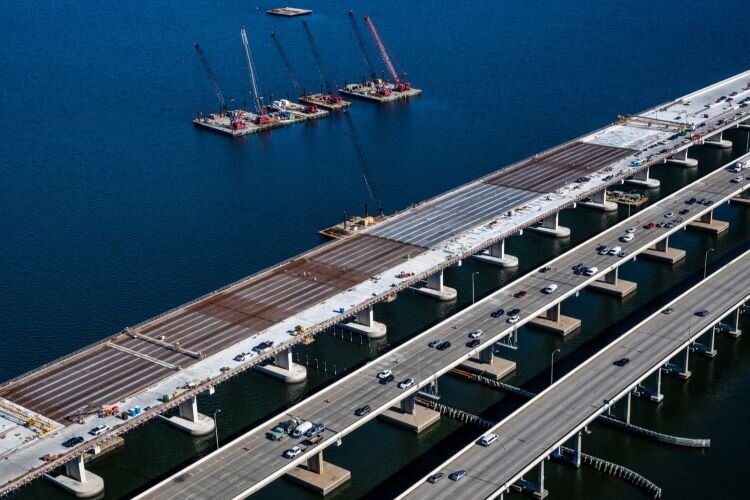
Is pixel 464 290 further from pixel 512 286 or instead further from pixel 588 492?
pixel 588 492

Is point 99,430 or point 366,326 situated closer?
point 99,430

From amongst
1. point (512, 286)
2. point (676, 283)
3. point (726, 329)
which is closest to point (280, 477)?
point (512, 286)

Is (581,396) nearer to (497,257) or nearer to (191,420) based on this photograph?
(191,420)

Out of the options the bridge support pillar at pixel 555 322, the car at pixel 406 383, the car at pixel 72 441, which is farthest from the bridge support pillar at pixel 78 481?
the bridge support pillar at pixel 555 322

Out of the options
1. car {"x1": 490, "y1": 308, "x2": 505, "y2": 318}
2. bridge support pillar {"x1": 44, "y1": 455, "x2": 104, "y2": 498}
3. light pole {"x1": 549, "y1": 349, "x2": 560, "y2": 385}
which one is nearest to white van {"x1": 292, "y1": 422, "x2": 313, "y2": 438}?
bridge support pillar {"x1": 44, "y1": 455, "x2": 104, "y2": 498}

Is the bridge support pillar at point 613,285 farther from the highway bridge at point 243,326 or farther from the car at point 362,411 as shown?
the car at point 362,411

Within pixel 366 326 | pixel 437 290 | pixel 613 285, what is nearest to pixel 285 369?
pixel 366 326
